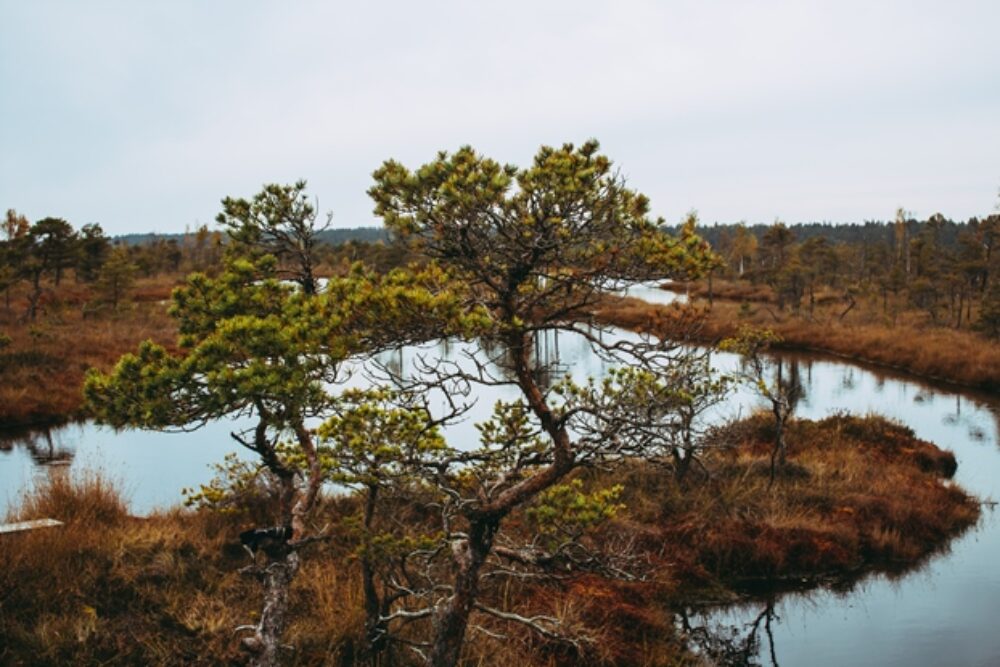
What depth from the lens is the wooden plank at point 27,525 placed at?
34.0 feet

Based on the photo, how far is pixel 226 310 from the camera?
617cm

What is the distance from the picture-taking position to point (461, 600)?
23.5ft

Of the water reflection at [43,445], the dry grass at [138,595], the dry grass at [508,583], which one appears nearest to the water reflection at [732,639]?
the dry grass at [508,583]

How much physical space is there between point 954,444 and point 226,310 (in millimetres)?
23109

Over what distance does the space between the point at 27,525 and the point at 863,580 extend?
13.6 meters

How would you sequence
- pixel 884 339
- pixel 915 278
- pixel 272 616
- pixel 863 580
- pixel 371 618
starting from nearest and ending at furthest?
1. pixel 272 616
2. pixel 371 618
3. pixel 863 580
4. pixel 884 339
5. pixel 915 278

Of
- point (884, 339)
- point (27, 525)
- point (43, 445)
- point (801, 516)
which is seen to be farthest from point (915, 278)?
point (27, 525)

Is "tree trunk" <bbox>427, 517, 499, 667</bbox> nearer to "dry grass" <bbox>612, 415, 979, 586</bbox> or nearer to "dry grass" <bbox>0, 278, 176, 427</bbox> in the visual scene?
"dry grass" <bbox>612, 415, 979, 586</bbox>

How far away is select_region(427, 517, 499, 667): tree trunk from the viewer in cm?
714

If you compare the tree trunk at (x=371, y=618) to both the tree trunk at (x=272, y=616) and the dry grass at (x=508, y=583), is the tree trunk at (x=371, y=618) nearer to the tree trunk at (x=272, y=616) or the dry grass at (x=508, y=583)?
the dry grass at (x=508, y=583)

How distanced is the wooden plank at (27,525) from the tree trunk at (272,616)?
573 cm

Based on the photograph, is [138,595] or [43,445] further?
[43,445]

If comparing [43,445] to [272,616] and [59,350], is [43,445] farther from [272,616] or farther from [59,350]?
[272,616]

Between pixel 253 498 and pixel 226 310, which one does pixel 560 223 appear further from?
pixel 253 498
